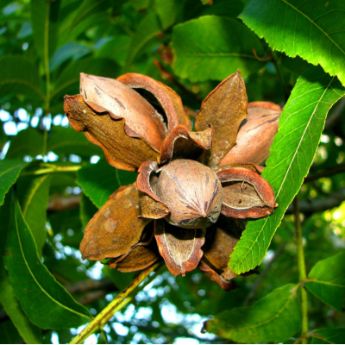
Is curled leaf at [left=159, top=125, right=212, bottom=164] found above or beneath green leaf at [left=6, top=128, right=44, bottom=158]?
above

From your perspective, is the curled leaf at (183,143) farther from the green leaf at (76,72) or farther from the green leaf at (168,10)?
the green leaf at (168,10)

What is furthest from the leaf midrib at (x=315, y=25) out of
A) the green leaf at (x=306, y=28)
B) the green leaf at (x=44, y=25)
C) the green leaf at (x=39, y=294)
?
the green leaf at (x=44, y=25)

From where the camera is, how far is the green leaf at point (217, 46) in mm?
2439

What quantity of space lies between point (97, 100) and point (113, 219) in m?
0.37

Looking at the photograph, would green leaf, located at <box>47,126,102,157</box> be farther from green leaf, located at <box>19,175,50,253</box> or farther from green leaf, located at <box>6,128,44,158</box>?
green leaf, located at <box>19,175,50,253</box>

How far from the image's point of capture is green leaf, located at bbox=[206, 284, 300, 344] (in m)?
2.26

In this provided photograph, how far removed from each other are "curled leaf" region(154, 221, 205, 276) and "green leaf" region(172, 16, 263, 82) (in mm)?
1000

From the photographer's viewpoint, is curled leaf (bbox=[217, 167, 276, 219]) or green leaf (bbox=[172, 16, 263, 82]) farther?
green leaf (bbox=[172, 16, 263, 82])

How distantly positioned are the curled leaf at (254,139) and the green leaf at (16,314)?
1102 mm

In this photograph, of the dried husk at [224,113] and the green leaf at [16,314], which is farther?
the green leaf at [16,314]

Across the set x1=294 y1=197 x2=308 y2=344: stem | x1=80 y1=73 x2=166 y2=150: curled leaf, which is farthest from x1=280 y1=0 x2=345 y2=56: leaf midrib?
x1=294 y1=197 x2=308 y2=344: stem

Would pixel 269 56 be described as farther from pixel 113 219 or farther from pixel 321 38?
pixel 113 219

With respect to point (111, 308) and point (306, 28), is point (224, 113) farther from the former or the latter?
point (111, 308)

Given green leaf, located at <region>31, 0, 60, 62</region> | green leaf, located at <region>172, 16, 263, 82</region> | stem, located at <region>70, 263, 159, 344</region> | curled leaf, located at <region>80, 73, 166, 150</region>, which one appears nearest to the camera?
curled leaf, located at <region>80, 73, 166, 150</region>
